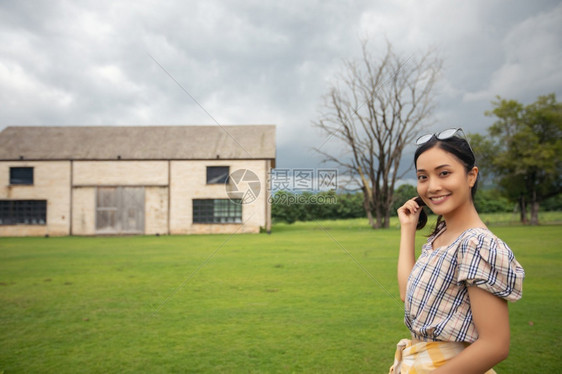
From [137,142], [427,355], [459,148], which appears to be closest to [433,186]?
[459,148]

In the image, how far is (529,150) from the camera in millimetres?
32906

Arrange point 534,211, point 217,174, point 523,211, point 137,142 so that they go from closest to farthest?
1. point 217,174
2. point 137,142
3. point 534,211
4. point 523,211

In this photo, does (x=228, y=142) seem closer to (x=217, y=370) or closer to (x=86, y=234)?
(x=86, y=234)

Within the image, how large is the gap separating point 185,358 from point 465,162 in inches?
150

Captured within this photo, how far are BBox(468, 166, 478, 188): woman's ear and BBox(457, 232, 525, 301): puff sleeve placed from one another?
0.93 ft

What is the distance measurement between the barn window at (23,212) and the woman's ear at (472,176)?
3280 centimetres

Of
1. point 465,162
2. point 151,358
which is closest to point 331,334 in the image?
point 151,358

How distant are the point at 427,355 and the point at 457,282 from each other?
0.37m

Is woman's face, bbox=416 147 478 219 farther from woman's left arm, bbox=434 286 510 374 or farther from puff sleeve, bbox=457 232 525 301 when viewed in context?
woman's left arm, bbox=434 286 510 374

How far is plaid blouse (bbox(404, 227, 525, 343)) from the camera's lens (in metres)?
1.38

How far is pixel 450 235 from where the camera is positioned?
1.66m

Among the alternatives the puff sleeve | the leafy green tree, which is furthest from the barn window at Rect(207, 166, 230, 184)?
the puff sleeve

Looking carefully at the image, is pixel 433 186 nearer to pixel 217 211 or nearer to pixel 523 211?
pixel 217 211

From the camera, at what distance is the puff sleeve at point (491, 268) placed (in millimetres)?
1366
